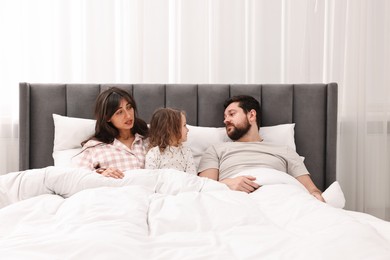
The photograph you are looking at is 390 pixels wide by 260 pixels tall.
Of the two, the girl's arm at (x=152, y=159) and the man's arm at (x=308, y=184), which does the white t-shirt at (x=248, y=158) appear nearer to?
the man's arm at (x=308, y=184)

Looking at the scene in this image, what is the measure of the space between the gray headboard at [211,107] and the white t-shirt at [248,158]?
0.79 ft

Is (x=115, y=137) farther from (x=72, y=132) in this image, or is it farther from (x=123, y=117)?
(x=72, y=132)

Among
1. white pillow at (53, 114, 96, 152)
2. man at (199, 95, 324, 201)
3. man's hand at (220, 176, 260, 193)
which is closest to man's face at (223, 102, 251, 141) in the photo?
→ man at (199, 95, 324, 201)

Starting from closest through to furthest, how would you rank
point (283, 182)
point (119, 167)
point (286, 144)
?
point (283, 182) < point (119, 167) < point (286, 144)

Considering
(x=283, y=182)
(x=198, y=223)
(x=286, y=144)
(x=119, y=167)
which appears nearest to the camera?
(x=198, y=223)

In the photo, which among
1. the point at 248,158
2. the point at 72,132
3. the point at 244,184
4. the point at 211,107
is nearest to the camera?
the point at 244,184

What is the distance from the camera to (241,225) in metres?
1.41

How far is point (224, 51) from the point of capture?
316 cm

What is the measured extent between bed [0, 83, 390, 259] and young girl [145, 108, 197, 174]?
0.21 metres

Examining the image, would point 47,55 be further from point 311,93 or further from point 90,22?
point 311,93

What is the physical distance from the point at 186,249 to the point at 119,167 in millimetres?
1356

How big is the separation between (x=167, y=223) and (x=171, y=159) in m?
1.00

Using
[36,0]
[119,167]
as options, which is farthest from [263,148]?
[36,0]

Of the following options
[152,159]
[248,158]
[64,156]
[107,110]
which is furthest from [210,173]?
[64,156]
